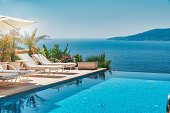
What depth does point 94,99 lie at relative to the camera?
5.93m

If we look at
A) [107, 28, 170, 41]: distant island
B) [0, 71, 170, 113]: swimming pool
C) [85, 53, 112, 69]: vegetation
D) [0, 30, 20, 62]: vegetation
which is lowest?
[0, 71, 170, 113]: swimming pool

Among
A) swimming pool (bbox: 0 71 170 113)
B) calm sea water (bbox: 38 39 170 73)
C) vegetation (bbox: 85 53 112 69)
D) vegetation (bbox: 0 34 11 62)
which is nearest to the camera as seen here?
swimming pool (bbox: 0 71 170 113)

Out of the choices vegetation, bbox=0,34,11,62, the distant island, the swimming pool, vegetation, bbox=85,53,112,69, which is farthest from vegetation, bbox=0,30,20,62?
the distant island

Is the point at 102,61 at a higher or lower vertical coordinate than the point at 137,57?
higher

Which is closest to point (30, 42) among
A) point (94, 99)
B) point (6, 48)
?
point (6, 48)

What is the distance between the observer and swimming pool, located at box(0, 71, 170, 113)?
504 cm

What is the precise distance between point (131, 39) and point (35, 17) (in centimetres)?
4524

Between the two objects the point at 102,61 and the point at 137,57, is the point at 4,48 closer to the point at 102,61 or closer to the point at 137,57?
the point at 102,61

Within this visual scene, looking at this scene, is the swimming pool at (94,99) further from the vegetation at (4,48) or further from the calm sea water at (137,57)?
the calm sea water at (137,57)

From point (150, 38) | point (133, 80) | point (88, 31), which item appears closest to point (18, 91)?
point (133, 80)

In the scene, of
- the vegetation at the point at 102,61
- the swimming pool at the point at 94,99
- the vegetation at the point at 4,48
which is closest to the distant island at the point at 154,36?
the vegetation at the point at 102,61

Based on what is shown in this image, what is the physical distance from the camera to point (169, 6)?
62.4 m

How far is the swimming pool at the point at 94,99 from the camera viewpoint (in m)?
5.04

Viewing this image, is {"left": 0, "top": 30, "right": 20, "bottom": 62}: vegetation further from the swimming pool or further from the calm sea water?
the calm sea water
